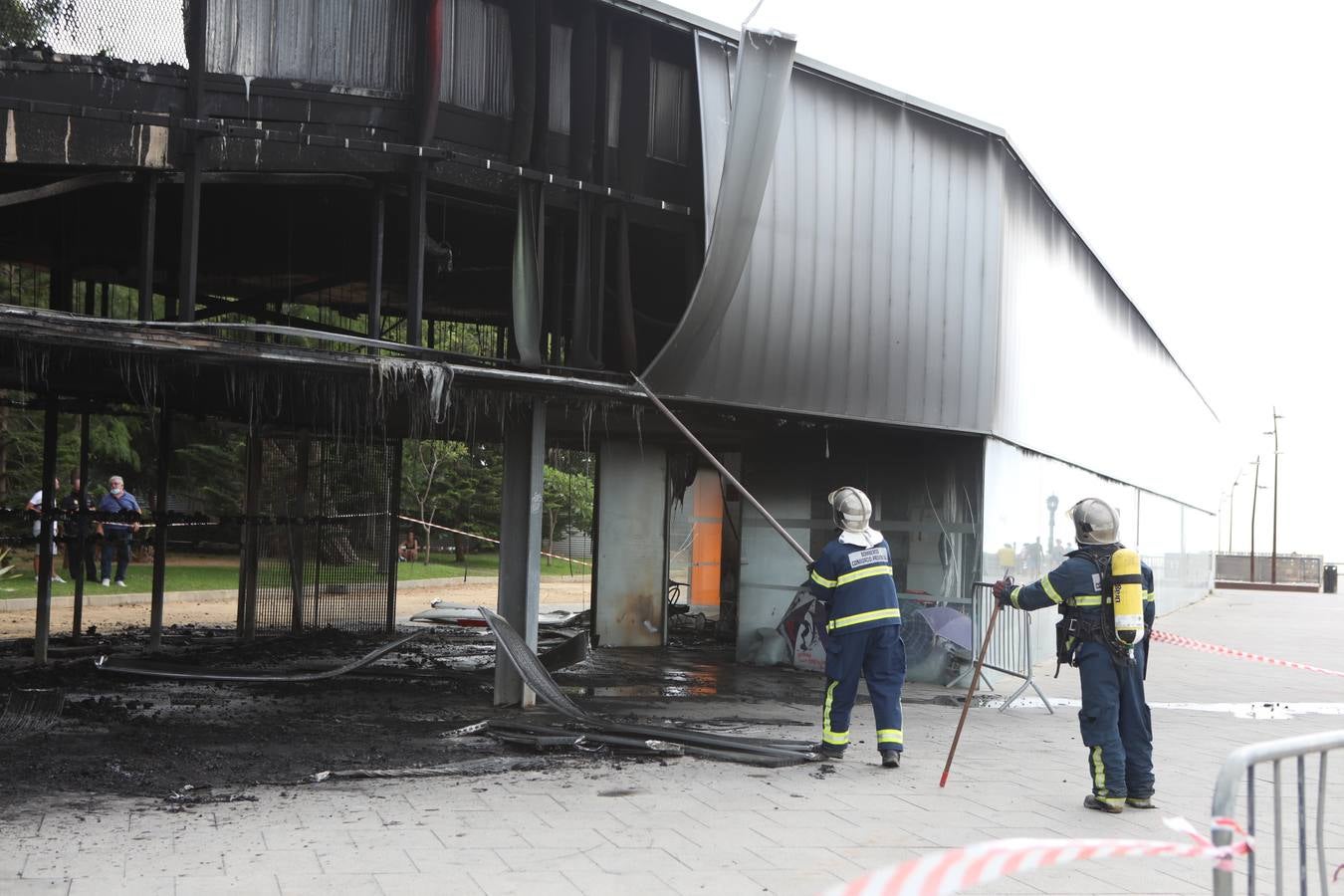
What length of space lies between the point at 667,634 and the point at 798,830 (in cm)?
1058

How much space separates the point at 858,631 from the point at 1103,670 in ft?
6.15

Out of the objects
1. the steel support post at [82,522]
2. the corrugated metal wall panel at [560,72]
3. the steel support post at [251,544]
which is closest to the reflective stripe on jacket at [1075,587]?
the corrugated metal wall panel at [560,72]

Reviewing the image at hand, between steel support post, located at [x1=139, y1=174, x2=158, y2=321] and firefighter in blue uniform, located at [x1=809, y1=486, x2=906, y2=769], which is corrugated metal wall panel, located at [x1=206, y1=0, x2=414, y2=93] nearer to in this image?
steel support post, located at [x1=139, y1=174, x2=158, y2=321]

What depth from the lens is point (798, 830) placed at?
262 inches

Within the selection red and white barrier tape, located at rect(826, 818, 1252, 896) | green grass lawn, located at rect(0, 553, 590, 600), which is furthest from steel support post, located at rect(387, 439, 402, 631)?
red and white barrier tape, located at rect(826, 818, 1252, 896)

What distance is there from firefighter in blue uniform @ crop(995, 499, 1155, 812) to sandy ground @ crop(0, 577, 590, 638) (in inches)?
515

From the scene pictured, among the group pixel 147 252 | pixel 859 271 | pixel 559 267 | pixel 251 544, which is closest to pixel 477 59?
pixel 559 267

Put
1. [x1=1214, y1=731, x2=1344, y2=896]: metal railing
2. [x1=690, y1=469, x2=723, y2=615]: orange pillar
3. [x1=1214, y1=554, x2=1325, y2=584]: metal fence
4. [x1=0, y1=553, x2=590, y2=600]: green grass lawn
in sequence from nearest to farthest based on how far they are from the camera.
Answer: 1. [x1=1214, y1=731, x2=1344, y2=896]: metal railing
2. [x1=690, y1=469, x2=723, y2=615]: orange pillar
3. [x1=0, y1=553, x2=590, y2=600]: green grass lawn
4. [x1=1214, y1=554, x2=1325, y2=584]: metal fence

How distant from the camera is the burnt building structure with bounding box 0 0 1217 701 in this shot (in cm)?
880

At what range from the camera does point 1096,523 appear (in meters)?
7.73

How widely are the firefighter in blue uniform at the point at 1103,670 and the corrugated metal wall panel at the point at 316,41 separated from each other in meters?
6.19

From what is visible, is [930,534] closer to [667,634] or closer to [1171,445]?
[667,634]

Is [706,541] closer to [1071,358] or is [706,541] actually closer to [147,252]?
[1071,358]

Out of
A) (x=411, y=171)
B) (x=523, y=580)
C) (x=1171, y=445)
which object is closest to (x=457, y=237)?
(x=411, y=171)
